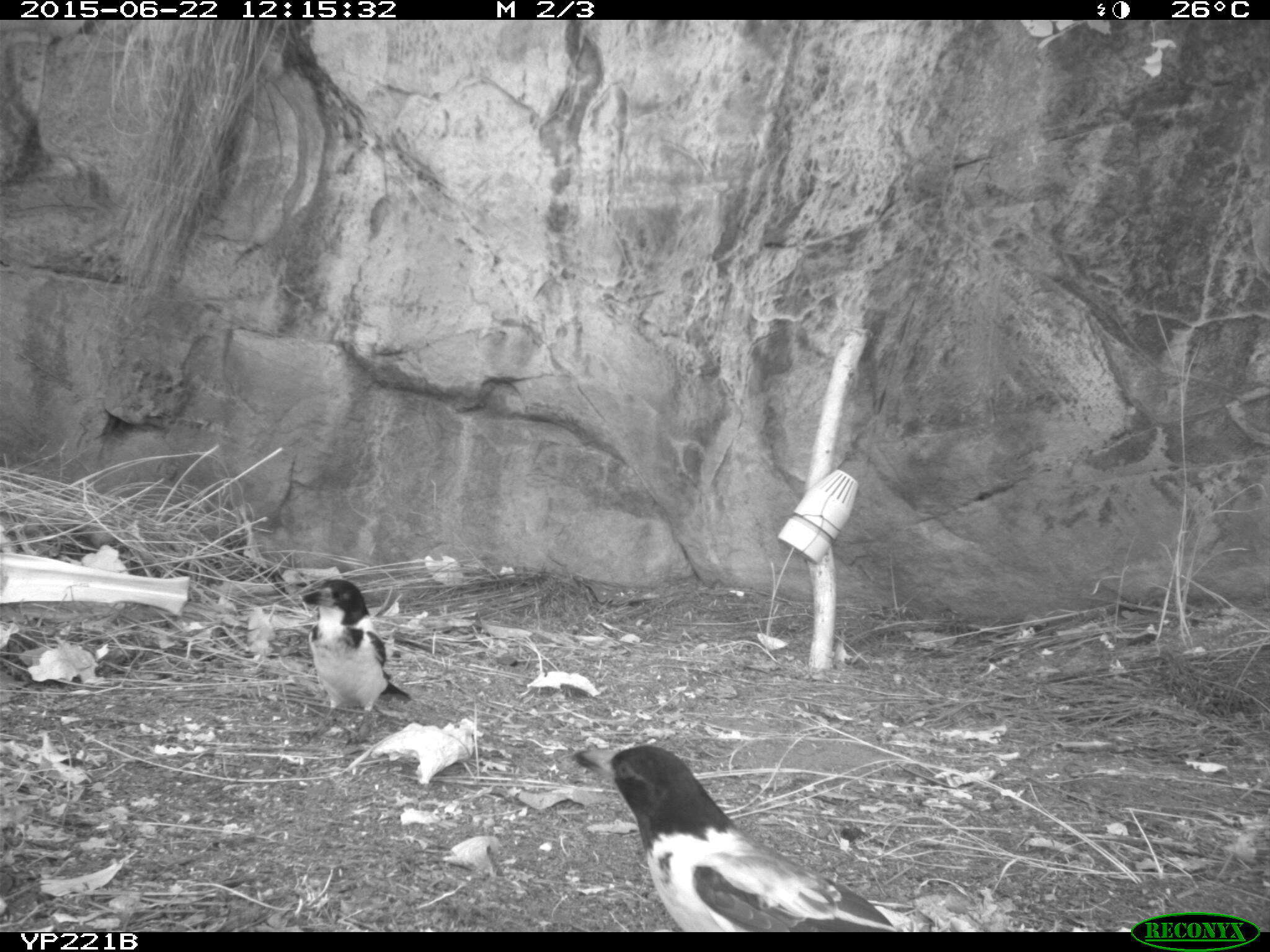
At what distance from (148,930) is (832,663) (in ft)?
8.71

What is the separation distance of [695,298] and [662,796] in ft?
9.12

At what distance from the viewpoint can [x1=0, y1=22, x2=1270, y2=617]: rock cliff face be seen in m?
4.38

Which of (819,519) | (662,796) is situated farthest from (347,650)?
(819,519)

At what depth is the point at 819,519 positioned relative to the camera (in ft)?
13.7

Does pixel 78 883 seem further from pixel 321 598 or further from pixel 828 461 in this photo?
pixel 828 461

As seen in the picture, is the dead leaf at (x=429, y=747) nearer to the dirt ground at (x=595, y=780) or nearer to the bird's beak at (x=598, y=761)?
the dirt ground at (x=595, y=780)

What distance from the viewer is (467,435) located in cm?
514

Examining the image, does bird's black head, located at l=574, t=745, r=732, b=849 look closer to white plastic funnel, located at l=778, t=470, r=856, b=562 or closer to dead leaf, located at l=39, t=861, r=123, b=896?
dead leaf, located at l=39, t=861, r=123, b=896

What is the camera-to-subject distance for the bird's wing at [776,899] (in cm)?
222

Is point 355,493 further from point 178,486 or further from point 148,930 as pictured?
point 148,930

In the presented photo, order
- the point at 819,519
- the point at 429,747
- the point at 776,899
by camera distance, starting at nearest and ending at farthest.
Answer: 1. the point at 776,899
2. the point at 429,747
3. the point at 819,519
